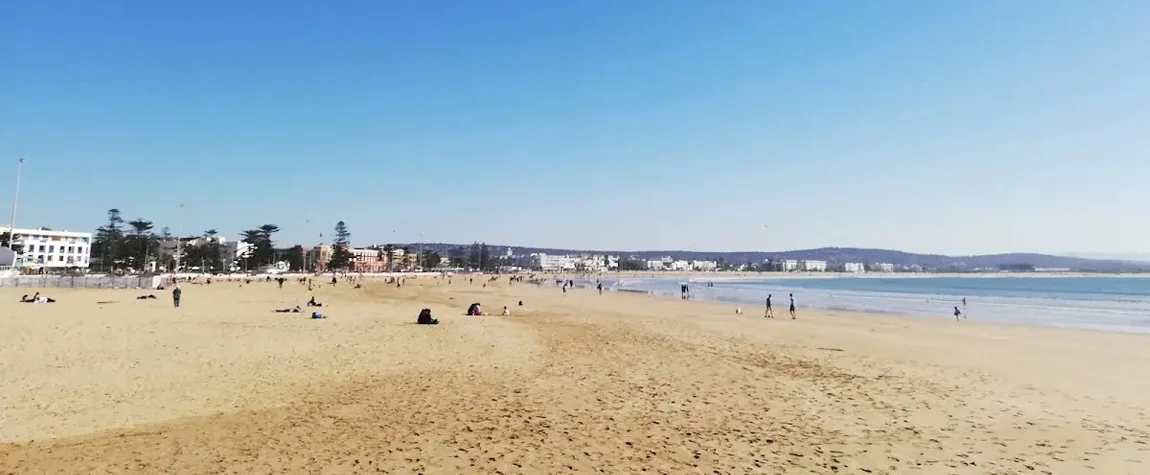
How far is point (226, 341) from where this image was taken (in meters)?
15.2

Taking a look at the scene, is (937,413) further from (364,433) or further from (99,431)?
(99,431)

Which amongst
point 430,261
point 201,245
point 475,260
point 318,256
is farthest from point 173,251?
point 475,260

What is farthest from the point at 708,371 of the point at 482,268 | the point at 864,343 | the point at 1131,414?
the point at 482,268

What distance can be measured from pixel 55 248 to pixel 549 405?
114 meters

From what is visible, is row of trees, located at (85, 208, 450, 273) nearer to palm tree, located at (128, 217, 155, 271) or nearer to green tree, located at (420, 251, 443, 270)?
palm tree, located at (128, 217, 155, 271)

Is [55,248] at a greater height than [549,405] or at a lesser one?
greater

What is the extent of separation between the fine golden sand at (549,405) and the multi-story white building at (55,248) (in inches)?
3667

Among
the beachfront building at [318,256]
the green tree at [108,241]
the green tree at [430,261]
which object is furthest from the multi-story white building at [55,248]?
the green tree at [430,261]

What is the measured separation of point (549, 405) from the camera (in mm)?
8820

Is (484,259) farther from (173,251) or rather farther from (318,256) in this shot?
(173,251)

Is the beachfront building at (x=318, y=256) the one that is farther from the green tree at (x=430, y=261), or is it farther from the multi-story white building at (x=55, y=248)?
the multi-story white building at (x=55, y=248)

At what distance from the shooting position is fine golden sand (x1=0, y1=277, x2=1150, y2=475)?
6.32 meters

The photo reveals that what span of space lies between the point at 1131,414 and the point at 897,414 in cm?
365

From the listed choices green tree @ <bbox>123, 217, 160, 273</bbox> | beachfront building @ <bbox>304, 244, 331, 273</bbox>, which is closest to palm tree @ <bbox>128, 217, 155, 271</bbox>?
green tree @ <bbox>123, 217, 160, 273</bbox>
